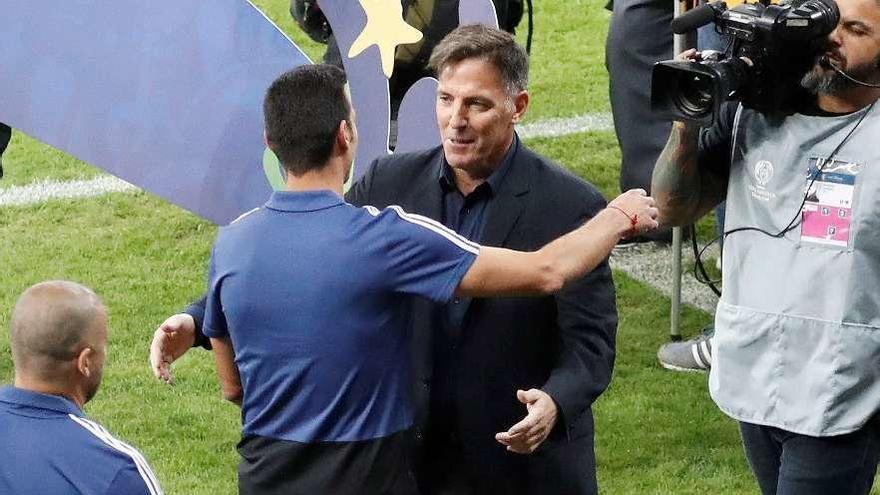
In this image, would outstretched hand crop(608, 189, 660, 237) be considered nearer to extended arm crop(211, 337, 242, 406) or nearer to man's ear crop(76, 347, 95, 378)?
extended arm crop(211, 337, 242, 406)

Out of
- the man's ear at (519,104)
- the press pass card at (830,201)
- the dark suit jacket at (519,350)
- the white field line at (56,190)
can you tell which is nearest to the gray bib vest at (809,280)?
the press pass card at (830,201)

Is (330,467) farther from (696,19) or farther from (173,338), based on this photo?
(696,19)

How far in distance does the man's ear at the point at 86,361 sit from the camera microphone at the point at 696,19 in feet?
5.35

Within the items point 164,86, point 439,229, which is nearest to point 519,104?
point 439,229

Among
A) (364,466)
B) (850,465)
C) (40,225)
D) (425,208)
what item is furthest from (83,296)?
(40,225)

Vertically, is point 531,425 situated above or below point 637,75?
above

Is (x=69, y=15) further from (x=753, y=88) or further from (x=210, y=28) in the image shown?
(x=753, y=88)

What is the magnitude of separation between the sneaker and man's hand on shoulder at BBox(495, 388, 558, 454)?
2974 millimetres

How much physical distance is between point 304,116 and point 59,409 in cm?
77

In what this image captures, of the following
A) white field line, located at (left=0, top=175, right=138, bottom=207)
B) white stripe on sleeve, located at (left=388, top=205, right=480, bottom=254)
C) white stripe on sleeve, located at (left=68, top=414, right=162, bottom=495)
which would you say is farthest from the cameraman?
white field line, located at (left=0, top=175, right=138, bottom=207)

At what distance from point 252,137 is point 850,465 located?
2.47m

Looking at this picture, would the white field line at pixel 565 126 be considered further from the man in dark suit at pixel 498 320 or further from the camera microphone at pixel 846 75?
the camera microphone at pixel 846 75

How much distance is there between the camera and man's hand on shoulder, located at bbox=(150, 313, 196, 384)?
360 centimetres

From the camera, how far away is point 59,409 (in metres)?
3.08
